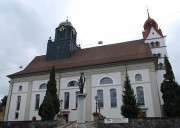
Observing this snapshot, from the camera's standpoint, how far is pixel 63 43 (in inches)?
1492

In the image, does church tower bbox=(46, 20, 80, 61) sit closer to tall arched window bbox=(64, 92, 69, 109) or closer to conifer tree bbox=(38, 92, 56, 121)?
tall arched window bbox=(64, 92, 69, 109)

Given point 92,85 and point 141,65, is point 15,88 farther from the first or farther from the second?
point 141,65

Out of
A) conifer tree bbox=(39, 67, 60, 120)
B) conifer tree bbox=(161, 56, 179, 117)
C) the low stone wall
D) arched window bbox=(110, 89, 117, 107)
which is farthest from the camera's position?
arched window bbox=(110, 89, 117, 107)

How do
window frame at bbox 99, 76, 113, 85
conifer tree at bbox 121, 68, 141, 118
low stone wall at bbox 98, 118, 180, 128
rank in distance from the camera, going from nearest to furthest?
low stone wall at bbox 98, 118, 180, 128, conifer tree at bbox 121, 68, 141, 118, window frame at bbox 99, 76, 113, 85

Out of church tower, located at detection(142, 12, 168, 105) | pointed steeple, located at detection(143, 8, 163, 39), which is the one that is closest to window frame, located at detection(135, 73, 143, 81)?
church tower, located at detection(142, 12, 168, 105)

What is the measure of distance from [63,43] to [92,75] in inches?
435

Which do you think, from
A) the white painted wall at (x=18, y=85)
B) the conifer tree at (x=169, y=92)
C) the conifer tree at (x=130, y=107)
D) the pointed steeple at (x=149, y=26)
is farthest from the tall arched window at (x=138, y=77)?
the white painted wall at (x=18, y=85)

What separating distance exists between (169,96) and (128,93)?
469cm

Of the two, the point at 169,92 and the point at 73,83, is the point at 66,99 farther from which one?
the point at 169,92

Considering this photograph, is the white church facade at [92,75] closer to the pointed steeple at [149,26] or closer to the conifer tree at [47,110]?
the pointed steeple at [149,26]

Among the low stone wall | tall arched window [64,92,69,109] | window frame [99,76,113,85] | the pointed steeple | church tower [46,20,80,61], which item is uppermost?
the pointed steeple

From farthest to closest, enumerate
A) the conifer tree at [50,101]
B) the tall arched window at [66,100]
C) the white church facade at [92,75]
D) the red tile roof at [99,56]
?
the tall arched window at [66,100] → the red tile roof at [99,56] → the white church facade at [92,75] → the conifer tree at [50,101]

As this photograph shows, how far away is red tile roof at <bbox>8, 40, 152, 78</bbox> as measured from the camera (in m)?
29.8

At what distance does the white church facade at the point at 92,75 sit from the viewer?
88.3 ft
